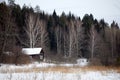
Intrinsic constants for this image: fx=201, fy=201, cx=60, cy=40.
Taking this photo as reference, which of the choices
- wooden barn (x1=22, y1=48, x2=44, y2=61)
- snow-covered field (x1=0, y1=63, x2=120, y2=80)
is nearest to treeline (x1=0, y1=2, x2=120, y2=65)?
wooden barn (x1=22, y1=48, x2=44, y2=61)

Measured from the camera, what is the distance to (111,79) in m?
11.3

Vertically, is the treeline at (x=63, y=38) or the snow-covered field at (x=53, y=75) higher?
the treeline at (x=63, y=38)


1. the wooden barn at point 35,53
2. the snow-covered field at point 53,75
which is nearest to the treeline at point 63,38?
the wooden barn at point 35,53

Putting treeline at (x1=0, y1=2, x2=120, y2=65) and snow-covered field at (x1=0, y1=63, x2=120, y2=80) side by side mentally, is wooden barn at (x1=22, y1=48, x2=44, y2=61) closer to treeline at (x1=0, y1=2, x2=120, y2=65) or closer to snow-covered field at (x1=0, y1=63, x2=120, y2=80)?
treeline at (x1=0, y1=2, x2=120, y2=65)

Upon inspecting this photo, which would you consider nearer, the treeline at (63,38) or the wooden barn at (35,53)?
the wooden barn at (35,53)

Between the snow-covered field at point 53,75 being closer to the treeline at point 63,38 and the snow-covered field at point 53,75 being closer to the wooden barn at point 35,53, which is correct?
the wooden barn at point 35,53

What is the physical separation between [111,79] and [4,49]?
2277 centimetres

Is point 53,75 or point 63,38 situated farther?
point 63,38

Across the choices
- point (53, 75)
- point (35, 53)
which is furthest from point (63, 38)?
point (53, 75)

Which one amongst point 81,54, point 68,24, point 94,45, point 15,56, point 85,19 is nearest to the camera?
point 15,56

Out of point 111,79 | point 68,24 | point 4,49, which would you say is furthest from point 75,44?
point 111,79

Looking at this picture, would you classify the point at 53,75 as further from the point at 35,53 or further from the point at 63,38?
the point at 63,38

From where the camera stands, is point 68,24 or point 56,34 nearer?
point 56,34

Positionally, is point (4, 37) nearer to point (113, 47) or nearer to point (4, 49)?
point (4, 49)
